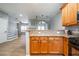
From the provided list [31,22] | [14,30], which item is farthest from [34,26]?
[14,30]

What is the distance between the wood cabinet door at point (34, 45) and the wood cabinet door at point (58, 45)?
63cm

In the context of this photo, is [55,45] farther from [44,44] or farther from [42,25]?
[42,25]

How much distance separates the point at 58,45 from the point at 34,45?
2.91ft

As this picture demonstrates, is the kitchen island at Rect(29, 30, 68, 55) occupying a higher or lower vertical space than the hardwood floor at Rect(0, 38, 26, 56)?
higher

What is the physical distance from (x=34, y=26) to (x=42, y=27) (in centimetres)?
49

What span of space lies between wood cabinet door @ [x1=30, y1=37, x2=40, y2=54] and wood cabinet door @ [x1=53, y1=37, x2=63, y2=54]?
24.9 inches

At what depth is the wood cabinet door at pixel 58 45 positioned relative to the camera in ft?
15.6

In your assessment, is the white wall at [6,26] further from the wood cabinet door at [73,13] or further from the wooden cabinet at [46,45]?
the wood cabinet door at [73,13]

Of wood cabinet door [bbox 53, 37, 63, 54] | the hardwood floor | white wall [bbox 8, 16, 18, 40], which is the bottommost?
the hardwood floor

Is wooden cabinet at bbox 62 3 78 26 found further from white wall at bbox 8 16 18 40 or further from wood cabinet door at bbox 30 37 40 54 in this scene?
white wall at bbox 8 16 18 40

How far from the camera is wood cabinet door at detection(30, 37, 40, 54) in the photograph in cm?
471

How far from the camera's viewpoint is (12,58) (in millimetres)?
1244

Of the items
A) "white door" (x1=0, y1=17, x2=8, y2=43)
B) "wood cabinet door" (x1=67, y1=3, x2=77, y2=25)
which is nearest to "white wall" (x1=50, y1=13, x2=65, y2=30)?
"wood cabinet door" (x1=67, y1=3, x2=77, y2=25)

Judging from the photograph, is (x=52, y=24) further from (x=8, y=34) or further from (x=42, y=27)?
(x=8, y=34)
